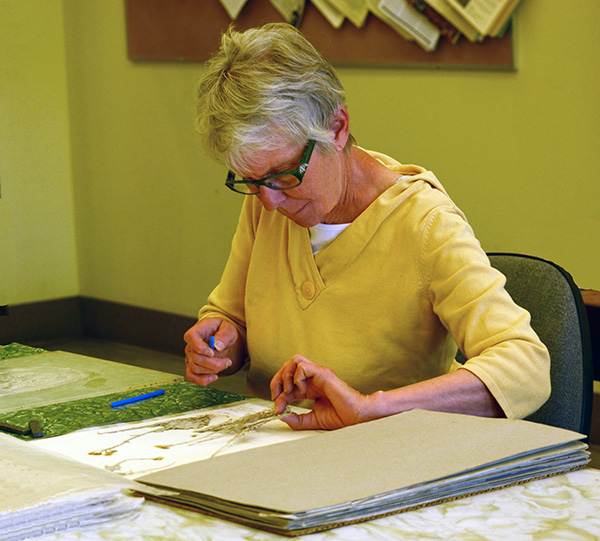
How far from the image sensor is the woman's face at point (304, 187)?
1452mm

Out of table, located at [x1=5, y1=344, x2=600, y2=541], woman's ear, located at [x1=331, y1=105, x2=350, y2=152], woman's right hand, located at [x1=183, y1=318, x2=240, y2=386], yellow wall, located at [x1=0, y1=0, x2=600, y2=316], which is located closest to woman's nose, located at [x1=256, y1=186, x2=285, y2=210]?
woman's ear, located at [x1=331, y1=105, x2=350, y2=152]

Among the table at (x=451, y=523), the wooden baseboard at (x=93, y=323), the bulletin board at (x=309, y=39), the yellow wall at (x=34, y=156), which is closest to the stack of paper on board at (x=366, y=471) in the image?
the table at (x=451, y=523)

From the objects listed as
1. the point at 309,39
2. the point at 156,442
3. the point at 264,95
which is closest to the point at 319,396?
the point at 156,442

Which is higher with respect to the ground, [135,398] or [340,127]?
[340,127]

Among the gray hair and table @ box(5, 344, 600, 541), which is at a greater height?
the gray hair

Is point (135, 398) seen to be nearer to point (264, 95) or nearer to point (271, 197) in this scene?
point (271, 197)

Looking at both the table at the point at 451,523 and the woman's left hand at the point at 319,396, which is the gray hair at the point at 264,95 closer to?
the woman's left hand at the point at 319,396

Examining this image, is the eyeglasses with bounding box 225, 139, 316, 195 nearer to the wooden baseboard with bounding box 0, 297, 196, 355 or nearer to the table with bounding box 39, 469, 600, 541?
the table with bounding box 39, 469, 600, 541

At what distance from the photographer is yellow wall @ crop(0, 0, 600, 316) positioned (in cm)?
305

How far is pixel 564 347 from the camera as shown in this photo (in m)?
1.42

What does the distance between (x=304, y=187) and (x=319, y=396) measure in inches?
15.2

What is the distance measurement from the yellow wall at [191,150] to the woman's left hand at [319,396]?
2.00m

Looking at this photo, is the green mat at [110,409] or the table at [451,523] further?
the green mat at [110,409]

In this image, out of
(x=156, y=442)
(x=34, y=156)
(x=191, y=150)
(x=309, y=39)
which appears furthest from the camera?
(x=34, y=156)
